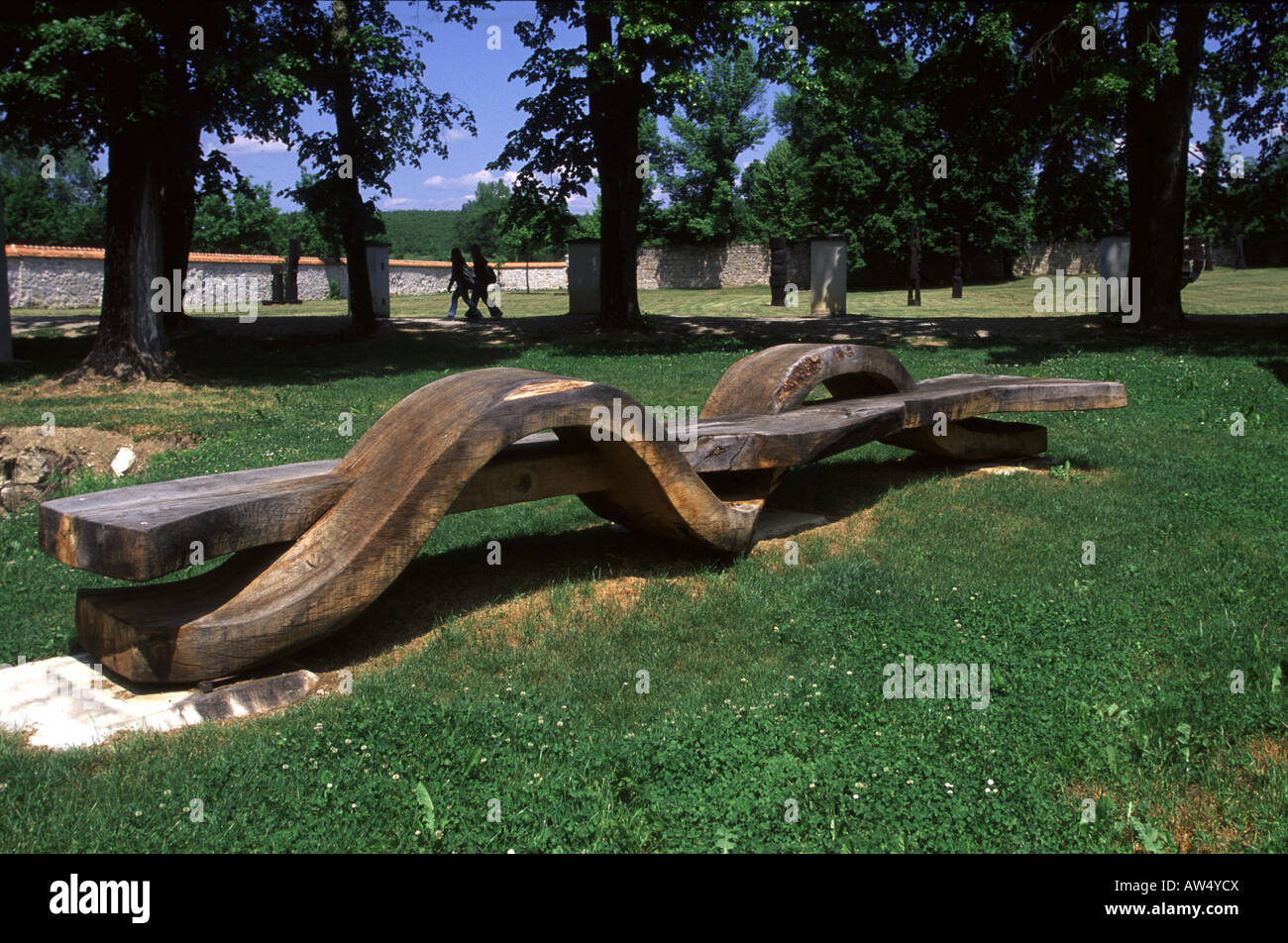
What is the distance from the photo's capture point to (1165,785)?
3.25 metres

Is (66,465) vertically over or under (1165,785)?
over

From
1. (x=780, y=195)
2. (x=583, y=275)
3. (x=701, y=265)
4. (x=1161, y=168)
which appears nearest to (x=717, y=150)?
(x=780, y=195)

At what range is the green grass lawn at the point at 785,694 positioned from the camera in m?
3.01

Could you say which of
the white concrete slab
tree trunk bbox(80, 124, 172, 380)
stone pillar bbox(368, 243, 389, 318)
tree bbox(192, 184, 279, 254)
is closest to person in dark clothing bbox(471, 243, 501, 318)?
stone pillar bbox(368, 243, 389, 318)

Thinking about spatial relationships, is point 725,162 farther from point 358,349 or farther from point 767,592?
point 767,592

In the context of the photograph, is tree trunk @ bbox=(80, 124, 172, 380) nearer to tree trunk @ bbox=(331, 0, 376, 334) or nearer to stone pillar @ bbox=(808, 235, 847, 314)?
tree trunk @ bbox=(331, 0, 376, 334)

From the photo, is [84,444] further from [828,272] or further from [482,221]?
[482,221]

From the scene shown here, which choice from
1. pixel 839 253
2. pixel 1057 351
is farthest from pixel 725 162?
pixel 1057 351

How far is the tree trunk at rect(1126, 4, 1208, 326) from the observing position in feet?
49.9

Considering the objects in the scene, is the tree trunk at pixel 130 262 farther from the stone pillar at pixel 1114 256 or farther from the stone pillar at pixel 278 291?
the stone pillar at pixel 278 291

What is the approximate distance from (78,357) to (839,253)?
46.3ft

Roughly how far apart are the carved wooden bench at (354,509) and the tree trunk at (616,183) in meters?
13.2

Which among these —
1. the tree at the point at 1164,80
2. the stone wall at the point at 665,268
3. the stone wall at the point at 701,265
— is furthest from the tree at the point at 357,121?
the stone wall at the point at 701,265

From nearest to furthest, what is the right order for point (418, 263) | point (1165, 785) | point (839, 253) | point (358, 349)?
point (1165, 785) → point (358, 349) → point (839, 253) → point (418, 263)
